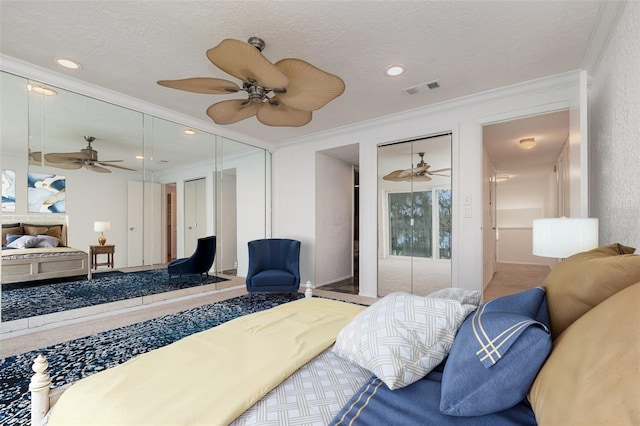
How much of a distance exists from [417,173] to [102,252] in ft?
13.5

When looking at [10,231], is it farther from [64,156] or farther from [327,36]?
[327,36]

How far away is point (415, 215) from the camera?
160 inches

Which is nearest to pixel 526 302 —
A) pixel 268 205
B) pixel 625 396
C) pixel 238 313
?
pixel 625 396

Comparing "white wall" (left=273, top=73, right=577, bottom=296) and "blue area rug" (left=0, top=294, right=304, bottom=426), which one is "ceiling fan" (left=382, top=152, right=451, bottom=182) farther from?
"blue area rug" (left=0, top=294, right=304, bottom=426)

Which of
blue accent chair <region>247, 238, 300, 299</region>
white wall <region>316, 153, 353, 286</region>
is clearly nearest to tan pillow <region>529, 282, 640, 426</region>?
blue accent chair <region>247, 238, 300, 299</region>

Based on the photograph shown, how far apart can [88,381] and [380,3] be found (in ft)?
8.57

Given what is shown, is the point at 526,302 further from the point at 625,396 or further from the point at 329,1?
the point at 329,1

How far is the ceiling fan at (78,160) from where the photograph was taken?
9.75 feet

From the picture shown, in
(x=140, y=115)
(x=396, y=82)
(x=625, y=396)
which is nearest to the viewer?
(x=625, y=396)

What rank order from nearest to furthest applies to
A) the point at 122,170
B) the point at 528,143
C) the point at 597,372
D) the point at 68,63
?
the point at 597,372 → the point at 68,63 → the point at 122,170 → the point at 528,143

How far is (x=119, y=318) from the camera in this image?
3.27 metres

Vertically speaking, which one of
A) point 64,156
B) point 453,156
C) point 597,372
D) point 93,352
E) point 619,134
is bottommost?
point 93,352

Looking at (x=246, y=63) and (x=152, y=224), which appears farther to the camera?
(x=152, y=224)

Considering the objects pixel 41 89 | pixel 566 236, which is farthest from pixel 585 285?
pixel 41 89
